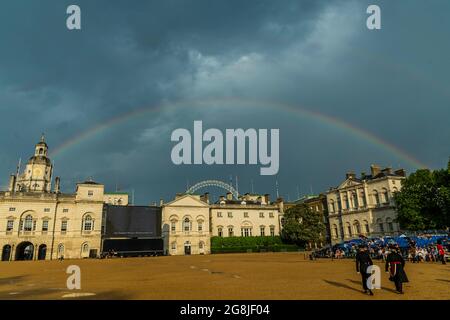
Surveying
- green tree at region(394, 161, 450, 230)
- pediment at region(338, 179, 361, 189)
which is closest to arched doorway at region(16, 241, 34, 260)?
pediment at region(338, 179, 361, 189)

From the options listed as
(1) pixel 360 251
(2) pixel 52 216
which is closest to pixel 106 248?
(2) pixel 52 216

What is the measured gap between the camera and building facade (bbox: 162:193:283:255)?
7175 centimetres

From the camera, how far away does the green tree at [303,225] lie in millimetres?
68438

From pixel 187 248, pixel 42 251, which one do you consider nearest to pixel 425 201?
pixel 187 248

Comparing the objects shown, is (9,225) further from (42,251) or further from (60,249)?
(60,249)

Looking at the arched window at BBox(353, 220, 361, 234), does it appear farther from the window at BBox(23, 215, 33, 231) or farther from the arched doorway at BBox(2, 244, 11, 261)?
the arched doorway at BBox(2, 244, 11, 261)

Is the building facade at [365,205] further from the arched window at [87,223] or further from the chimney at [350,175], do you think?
the arched window at [87,223]

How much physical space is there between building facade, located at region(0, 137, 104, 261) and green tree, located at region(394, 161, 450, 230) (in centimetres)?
5532

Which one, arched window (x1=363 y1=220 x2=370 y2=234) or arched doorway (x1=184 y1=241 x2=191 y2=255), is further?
arched doorway (x1=184 y1=241 x2=191 y2=255)

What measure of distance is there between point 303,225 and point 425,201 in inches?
1042

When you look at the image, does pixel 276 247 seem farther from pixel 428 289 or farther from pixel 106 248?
pixel 428 289

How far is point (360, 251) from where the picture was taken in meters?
13.2

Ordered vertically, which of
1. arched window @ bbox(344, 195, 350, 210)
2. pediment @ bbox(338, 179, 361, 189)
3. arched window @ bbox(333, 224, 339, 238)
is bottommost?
arched window @ bbox(333, 224, 339, 238)

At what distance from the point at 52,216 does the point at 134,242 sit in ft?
53.8
